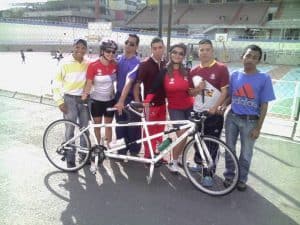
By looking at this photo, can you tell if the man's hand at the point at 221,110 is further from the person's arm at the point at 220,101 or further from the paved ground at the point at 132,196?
the paved ground at the point at 132,196

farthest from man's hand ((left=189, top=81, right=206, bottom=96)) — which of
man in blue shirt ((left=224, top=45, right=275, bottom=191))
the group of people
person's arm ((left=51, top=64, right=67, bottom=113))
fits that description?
person's arm ((left=51, top=64, right=67, bottom=113))

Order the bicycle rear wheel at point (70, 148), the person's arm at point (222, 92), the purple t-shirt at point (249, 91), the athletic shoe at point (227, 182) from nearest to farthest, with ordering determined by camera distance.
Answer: the purple t-shirt at point (249, 91)
the person's arm at point (222, 92)
the athletic shoe at point (227, 182)
the bicycle rear wheel at point (70, 148)

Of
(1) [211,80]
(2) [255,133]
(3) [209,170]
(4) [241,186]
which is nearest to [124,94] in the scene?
(1) [211,80]

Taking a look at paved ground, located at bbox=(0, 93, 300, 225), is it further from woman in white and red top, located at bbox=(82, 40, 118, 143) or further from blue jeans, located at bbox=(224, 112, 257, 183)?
woman in white and red top, located at bbox=(82, 40, 118, 143)

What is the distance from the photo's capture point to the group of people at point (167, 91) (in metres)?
3.73

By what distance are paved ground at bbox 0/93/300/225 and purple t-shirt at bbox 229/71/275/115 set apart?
108 cm

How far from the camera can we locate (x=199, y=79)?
3.90 m

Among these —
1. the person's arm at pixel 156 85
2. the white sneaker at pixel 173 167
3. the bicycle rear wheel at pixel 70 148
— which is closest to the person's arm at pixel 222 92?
the person's arm at pixel 156 85

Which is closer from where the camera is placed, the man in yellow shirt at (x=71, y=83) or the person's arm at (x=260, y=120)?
the person's arm at (x=260, y=120)

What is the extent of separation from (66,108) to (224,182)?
2.39 metres

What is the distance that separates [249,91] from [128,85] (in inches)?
63.0

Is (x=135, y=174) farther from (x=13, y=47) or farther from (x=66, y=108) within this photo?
(x=13, y=47)

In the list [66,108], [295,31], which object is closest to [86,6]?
[295,31]

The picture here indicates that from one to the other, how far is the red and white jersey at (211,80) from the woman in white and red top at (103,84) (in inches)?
45.4
